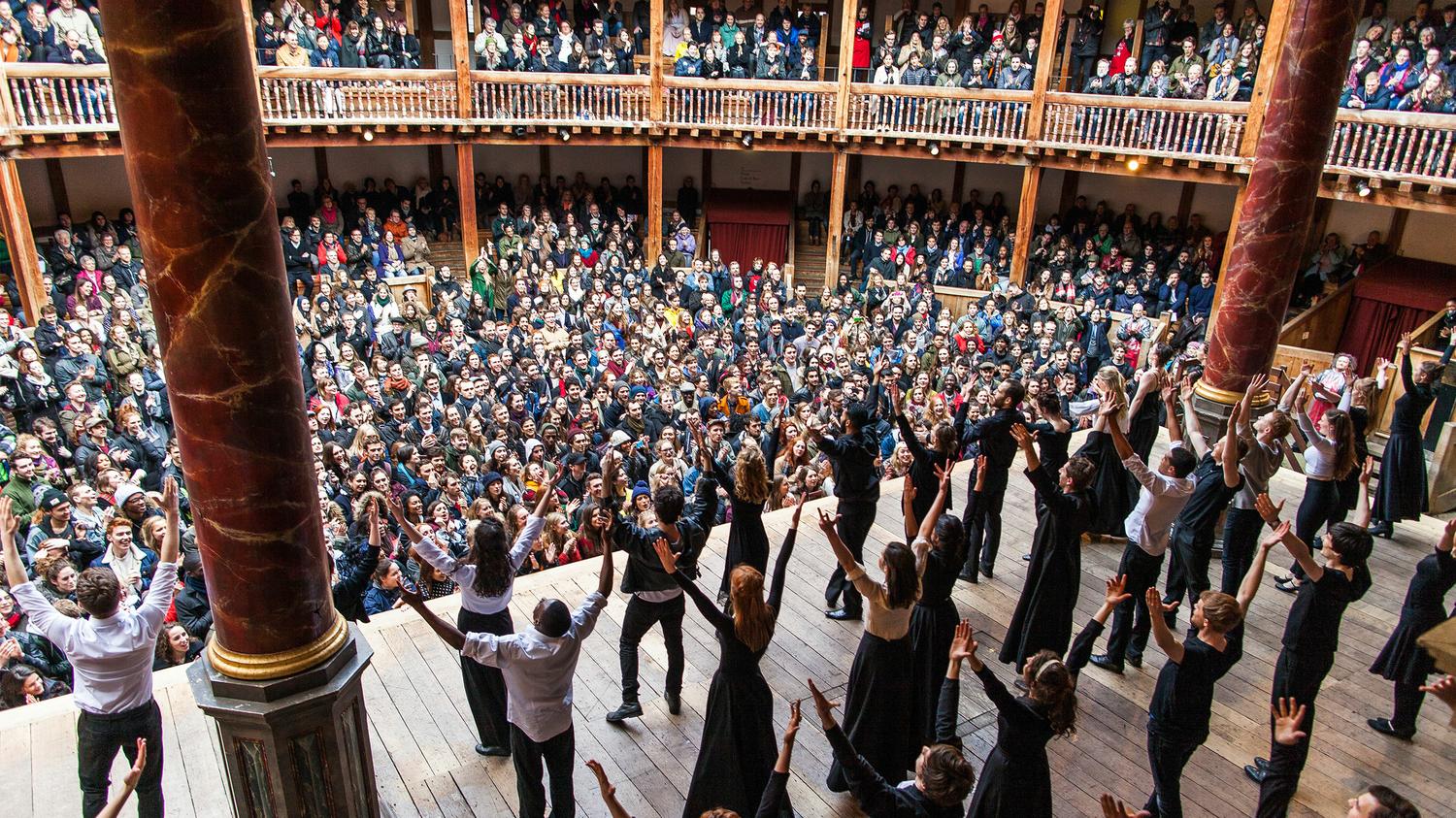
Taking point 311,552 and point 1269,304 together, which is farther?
A: point 1269,304

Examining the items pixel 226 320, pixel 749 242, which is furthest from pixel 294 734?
pixel 749 242

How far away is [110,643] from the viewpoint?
11.8ft

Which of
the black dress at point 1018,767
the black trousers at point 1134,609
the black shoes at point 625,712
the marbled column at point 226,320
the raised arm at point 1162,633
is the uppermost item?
the marbled column at point 226,320

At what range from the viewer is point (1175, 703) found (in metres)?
3.78

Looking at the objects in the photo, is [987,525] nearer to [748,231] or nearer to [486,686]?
[486,686]

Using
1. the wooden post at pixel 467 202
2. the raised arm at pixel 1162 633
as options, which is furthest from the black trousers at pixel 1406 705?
the wooden post at pixel 467 202

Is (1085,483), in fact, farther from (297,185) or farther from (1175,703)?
(297,185)

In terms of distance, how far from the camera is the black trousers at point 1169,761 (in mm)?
3863

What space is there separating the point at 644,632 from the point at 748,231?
1448 centimetres

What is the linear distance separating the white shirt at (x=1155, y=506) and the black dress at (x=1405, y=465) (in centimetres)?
313

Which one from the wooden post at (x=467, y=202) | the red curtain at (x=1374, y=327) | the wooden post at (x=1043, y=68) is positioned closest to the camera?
the red curtain at (x=1374, y=327)

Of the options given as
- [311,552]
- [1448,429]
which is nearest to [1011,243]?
[1448,429]

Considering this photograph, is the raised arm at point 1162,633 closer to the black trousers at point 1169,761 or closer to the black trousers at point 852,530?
the black trousers at point 1169,761

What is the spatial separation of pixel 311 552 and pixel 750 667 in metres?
1.71
